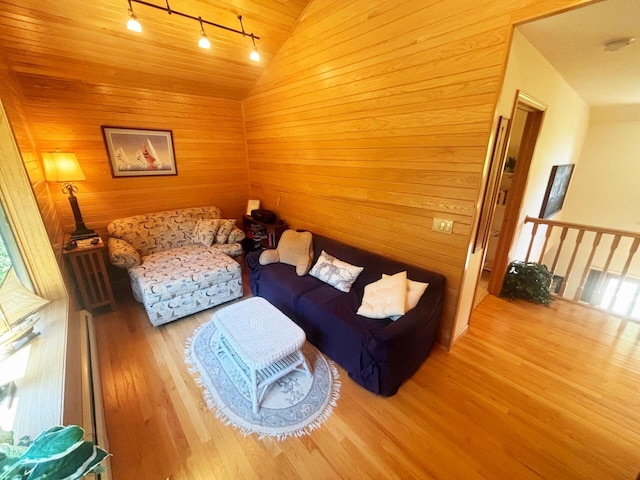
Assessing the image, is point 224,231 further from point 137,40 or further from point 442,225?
point 442,225

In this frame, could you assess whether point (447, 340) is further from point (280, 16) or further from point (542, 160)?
point (280, 16)

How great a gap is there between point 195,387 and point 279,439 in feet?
2.53

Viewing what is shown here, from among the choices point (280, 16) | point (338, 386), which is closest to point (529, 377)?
point (338, 386)

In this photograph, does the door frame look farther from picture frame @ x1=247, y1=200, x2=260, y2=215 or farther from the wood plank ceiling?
picture frame @ x1=247, y1=200, x2=260, y2=215

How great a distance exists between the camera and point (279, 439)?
5.21 ft

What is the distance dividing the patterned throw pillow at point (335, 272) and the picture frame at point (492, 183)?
105 cm

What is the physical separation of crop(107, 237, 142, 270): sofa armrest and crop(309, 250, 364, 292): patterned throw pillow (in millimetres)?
1915

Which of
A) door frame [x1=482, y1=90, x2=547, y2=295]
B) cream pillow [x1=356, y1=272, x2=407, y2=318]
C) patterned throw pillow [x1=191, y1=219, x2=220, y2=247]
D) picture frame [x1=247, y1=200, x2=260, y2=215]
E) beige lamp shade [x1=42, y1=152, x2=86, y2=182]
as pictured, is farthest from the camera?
picture frame [x1=247, y1=200, x2=260, y2=215]

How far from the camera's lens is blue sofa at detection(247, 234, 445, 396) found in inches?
69.9

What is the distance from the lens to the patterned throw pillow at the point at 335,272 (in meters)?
2.46

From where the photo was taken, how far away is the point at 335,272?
2.54m

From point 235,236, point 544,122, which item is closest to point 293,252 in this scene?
point 235,236

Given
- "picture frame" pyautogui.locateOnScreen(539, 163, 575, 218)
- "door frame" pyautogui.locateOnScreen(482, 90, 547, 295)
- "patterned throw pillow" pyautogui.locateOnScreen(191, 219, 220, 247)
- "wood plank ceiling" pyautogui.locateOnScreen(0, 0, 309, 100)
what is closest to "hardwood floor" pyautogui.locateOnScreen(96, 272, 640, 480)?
"door frame" pyautogui.locateOnScreen(482, 90, 547, 295)

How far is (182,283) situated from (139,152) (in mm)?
1924
